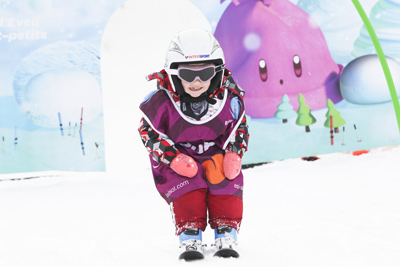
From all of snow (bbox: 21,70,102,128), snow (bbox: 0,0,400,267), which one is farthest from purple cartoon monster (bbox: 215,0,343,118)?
snow (bbox: 21,70,102,128)

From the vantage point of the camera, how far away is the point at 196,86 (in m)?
1.52

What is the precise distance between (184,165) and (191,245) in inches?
9.8

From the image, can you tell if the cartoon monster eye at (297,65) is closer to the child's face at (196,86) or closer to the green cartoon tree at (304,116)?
the green cartoon tree at (304,116)

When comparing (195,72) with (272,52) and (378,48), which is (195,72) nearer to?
(378,48)

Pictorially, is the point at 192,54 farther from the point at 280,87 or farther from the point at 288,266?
the point at 280,87

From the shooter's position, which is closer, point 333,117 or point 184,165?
point 184,165

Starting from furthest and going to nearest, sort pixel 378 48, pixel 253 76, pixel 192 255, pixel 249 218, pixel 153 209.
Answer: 1. pixel 253 76
2. pixel 378 48
3. pixel 153 209
4. pixel 249 218
5. pixel 192 255

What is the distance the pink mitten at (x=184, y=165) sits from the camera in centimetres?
147

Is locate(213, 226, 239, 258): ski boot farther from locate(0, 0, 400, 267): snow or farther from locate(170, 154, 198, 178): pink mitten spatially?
locate(170, 154, 198, 178): pink mitten

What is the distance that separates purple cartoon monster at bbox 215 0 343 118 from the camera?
326 cm

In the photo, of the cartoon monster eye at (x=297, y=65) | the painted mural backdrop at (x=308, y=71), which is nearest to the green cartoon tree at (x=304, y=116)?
the painted mural backdrop at (x=308, y=71)

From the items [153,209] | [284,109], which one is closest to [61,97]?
[153,209]

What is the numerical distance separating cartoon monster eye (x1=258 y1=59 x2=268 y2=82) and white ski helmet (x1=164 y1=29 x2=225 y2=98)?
181 cm

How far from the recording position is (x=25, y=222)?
Answer: 83.4 inches
